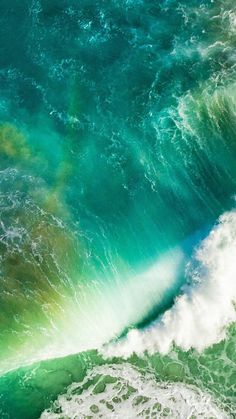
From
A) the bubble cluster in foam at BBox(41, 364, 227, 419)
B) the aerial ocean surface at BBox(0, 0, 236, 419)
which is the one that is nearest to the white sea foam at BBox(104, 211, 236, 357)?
the aerial ocean surface at BBox(0, 0, 236, 419)

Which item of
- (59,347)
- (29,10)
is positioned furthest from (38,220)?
(29,10)

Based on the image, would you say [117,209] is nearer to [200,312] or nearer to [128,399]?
[200,312]

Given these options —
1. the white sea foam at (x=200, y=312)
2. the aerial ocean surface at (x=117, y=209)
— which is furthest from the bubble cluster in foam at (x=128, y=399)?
the white sea foam at (x=200, y=312)

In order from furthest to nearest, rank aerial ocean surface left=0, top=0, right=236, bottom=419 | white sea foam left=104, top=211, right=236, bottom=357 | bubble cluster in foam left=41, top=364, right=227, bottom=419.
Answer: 1. white sea foam left=104, top=211, right=236, bottom=357
2. aerial ocean surface left=0, top=0, right=236, bottom=419
3. bubble cluster in foam left=41, top=364, right=227, bottom=419

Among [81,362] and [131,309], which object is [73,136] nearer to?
[131,309]

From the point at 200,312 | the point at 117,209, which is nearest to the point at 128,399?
the point at 200,312

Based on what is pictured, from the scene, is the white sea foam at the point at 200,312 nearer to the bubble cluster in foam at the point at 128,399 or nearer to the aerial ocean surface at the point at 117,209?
the aerial ocean surface at the point at 117,209

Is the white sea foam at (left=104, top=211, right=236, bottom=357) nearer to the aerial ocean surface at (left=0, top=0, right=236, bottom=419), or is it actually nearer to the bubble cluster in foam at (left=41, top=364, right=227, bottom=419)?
the aerial ocean surface at (left=0, top=0, right=236, bottom=419)
